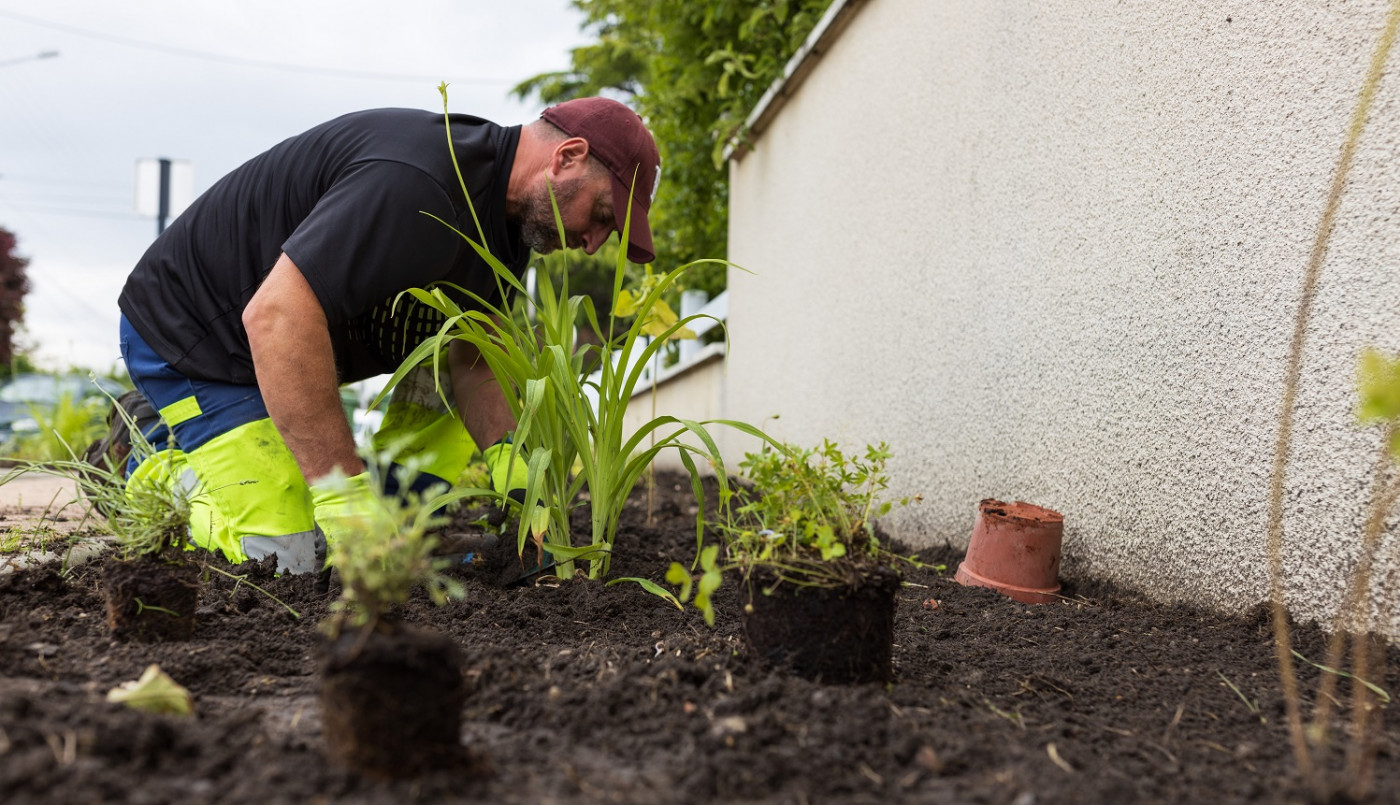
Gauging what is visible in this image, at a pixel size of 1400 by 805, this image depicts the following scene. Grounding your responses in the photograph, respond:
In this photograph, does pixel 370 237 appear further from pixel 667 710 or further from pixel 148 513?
pixel 667 710

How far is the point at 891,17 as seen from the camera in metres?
3.18

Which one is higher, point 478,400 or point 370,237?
point 370,237

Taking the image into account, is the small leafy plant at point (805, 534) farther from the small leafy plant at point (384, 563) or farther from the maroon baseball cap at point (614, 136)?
the maroon baseball cap at point (614, 136)

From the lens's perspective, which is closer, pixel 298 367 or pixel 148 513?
pixel 148 513

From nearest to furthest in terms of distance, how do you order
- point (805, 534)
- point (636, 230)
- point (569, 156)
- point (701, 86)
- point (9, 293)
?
point (805, 534), point (569, 156), point (636, 230), point (701, 86), point (9, 293)

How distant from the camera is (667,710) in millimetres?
1138

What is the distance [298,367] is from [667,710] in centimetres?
121

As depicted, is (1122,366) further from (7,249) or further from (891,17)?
(7,249)

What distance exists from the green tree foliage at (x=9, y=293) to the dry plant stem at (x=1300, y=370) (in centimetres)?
1675

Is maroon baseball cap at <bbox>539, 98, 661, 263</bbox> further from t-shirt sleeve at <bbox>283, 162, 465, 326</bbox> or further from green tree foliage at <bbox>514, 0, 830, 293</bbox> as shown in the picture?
green tree foliage at <bbox>514, 0, 830, 293</bbox>

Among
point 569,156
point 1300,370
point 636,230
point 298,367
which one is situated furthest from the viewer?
point 636,230

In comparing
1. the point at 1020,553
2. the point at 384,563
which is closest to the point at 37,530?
the point at 384,563

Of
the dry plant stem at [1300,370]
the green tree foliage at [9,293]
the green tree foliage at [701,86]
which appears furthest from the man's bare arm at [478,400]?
the green tree foliage at [9,293]

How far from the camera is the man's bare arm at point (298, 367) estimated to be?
6.09ft
